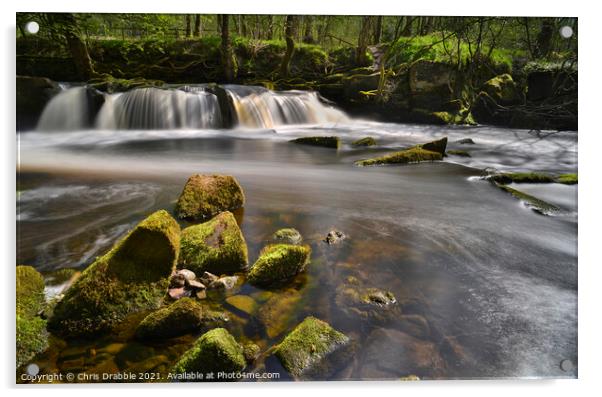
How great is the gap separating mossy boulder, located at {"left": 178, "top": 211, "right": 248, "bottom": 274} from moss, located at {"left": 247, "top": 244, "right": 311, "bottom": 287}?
132 mm

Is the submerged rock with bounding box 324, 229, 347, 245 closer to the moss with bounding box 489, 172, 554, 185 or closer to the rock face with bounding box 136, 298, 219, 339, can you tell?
the rock face with bounding box 136, 298, 219, 339

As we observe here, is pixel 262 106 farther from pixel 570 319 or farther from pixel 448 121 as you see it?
Answer: pixel 570 319

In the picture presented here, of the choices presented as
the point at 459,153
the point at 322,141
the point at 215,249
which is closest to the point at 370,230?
the point at 322,141

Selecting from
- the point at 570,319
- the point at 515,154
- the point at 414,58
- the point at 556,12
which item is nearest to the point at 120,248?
the point at 414,58

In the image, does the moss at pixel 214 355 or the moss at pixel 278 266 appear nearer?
the moss at pixel 214 355

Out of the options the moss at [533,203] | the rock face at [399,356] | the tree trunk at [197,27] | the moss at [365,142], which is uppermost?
the tree trunk at [197,27]

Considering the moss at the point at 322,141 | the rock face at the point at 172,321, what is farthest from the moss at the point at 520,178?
the rock face at the point at 172,321

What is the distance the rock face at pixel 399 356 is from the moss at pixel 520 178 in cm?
156

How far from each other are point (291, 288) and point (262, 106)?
1709 mm

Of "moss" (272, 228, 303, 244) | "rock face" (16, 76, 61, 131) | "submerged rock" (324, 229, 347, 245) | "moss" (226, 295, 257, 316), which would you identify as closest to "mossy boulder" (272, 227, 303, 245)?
"moss" (272, 228, 303, 244)

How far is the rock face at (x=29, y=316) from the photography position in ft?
7.11

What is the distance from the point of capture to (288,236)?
2.73 m

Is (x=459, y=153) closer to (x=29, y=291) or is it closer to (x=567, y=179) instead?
(x=567, y=179)

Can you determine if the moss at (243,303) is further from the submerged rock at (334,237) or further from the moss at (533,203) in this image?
the moss at (533,203)
